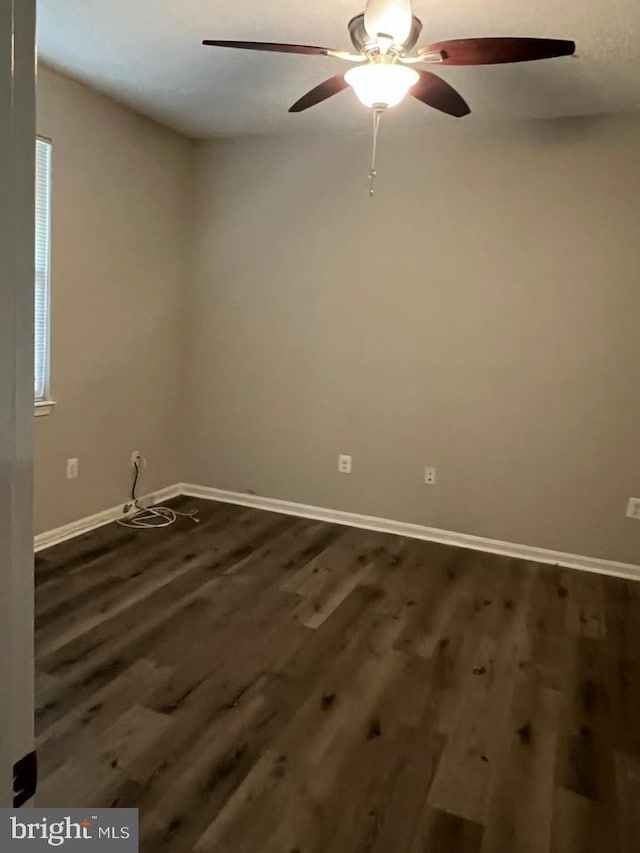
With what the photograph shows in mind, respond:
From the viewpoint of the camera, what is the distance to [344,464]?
455 cm

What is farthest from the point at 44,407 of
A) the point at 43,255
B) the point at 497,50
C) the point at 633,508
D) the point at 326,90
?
the point at 633,508

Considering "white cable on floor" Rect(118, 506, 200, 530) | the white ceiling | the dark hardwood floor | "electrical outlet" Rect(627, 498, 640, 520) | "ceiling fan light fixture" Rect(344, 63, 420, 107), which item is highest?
the white ceiling

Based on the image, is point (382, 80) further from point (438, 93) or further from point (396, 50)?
point (438, 93)

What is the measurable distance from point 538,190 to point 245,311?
6.58ft

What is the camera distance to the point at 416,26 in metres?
2.42

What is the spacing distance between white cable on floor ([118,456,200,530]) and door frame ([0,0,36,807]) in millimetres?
3746

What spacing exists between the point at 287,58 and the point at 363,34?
0.76 m

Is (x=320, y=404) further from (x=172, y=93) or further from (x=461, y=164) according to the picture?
(x=172, y=93)

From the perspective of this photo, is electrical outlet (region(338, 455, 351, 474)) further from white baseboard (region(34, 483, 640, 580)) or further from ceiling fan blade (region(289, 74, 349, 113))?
ceiling fan blade (region(289, 74, 349, 113))

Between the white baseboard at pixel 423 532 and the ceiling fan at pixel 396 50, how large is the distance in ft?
8.67

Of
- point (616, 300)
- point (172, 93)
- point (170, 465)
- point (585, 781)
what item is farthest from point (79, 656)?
point (616, 300)

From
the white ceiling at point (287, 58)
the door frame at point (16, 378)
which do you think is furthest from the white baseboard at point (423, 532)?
the door frame at point (16, 378)

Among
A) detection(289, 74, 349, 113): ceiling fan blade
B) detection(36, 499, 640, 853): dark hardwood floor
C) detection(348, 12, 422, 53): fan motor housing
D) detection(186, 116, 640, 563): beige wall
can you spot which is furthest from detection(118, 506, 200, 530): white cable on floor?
detection(348, 12, 422, 53): fan motor housing

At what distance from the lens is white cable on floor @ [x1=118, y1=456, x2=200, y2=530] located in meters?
4.31
